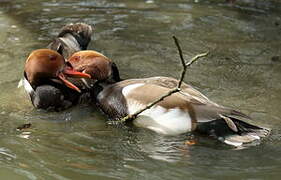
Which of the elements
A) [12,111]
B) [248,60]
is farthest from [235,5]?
[12,111]

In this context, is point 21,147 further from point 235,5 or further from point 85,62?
point 235,5

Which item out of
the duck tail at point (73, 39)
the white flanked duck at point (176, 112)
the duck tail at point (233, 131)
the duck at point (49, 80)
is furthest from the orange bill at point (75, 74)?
the duck tail at point (233, 131)

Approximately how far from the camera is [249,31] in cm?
623

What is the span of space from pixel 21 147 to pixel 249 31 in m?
3.46

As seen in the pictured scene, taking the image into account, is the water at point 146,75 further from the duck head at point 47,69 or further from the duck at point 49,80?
the duck head at point 47,69

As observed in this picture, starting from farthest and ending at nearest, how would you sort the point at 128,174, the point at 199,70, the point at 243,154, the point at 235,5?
the point at 235,5, the point at 199,70, the point at 243,154, the point at 128,174

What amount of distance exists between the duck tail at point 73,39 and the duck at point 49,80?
33.3 inches

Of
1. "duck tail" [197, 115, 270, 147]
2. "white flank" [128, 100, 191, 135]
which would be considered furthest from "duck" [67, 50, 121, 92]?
"duck tail" [197, 115, 270, 147]

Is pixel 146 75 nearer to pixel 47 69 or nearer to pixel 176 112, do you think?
pixel 47 69

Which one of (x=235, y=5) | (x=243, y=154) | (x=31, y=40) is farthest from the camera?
(x=235, y=5)

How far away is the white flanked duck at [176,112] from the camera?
365cm

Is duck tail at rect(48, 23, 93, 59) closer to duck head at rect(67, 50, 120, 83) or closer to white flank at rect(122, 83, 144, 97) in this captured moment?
duck head at rect(67, 50, 120, 83)

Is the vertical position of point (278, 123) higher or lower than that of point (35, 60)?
lower

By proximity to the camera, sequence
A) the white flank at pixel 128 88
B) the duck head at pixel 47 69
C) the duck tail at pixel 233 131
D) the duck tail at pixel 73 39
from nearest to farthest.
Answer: the duck tail at pixel 233 131 → the white flank at pixel 128 88 → the duck head at pixel 47 69 → the duck tail at pixel 73 39
